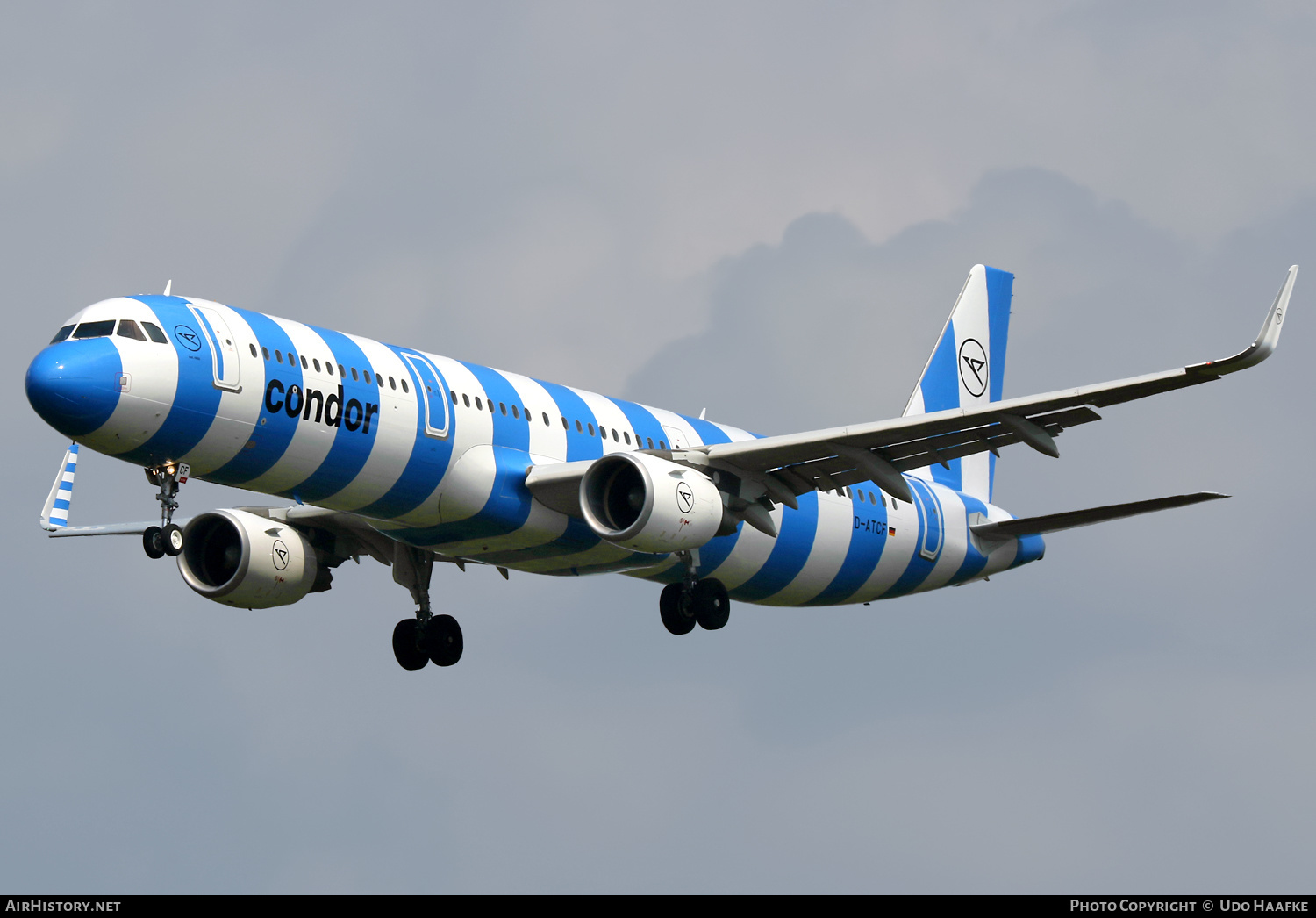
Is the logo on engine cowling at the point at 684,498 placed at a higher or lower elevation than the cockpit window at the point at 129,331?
lower

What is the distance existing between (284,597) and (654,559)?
286 inches

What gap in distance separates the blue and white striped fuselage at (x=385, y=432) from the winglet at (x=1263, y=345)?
1109cm

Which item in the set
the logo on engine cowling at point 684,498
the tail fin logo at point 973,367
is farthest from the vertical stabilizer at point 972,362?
the logo on engine cowling at point 684,498

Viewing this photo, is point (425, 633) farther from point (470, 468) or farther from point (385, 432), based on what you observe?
point (385, 432)

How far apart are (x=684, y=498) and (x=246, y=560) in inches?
360

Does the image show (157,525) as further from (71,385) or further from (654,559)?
(654,559)

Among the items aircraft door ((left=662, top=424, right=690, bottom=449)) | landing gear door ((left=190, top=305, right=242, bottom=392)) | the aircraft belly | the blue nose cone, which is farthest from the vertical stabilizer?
the blue nose cone

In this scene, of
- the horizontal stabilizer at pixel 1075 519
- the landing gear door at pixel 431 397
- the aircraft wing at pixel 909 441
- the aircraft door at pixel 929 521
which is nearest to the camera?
the aircraft wing at pixel 909 441

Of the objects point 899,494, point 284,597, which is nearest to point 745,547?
point 899,494

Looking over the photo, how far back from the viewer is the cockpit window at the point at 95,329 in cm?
3017

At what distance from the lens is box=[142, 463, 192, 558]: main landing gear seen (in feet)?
99.3

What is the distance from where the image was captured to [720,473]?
3519cm

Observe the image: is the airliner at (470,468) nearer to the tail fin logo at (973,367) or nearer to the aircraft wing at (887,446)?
the aircraft wing at (887,446)

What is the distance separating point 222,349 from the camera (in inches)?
1212
